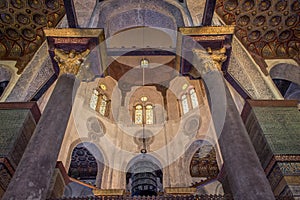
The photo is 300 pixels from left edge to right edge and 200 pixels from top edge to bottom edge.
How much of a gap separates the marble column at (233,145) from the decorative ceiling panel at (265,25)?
3.44 m

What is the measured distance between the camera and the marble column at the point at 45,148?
11.2ft

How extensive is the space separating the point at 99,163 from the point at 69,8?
811 cm

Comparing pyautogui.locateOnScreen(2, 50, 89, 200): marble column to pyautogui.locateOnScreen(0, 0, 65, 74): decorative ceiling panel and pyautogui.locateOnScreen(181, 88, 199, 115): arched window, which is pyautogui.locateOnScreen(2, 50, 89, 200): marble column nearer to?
pyautogui.locateOnScreen(0, 0, 65, 74): decorative ceiling panel

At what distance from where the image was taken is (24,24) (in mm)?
8695

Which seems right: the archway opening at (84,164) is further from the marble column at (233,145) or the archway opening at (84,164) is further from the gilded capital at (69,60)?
the marble column at (233,145)

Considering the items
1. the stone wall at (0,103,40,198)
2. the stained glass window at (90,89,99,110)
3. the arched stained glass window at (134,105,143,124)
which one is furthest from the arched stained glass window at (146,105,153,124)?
the stone wall at (0,103,40,198)

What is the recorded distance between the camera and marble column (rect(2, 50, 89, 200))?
134 inches

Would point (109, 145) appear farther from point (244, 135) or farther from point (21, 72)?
point (244, 135)

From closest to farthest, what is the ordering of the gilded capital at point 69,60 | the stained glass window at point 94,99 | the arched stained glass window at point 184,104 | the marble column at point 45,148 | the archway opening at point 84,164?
the marble column at point 45,148 < the gilded capital at point 69,60 < the archway opening at point 84,164 < the stained glass window at point 94,99 < the arched stained glass window at point 184,104

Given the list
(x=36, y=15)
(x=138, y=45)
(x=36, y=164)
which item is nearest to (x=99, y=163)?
(x=138, y=45)

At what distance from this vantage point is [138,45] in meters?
11.8

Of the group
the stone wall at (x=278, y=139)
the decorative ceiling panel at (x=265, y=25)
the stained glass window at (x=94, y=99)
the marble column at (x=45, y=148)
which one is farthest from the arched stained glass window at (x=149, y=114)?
the marble column at (x=45, y=148)

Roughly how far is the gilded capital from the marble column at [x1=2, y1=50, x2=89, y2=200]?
0.03 metres

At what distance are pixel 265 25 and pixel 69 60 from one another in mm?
6538
